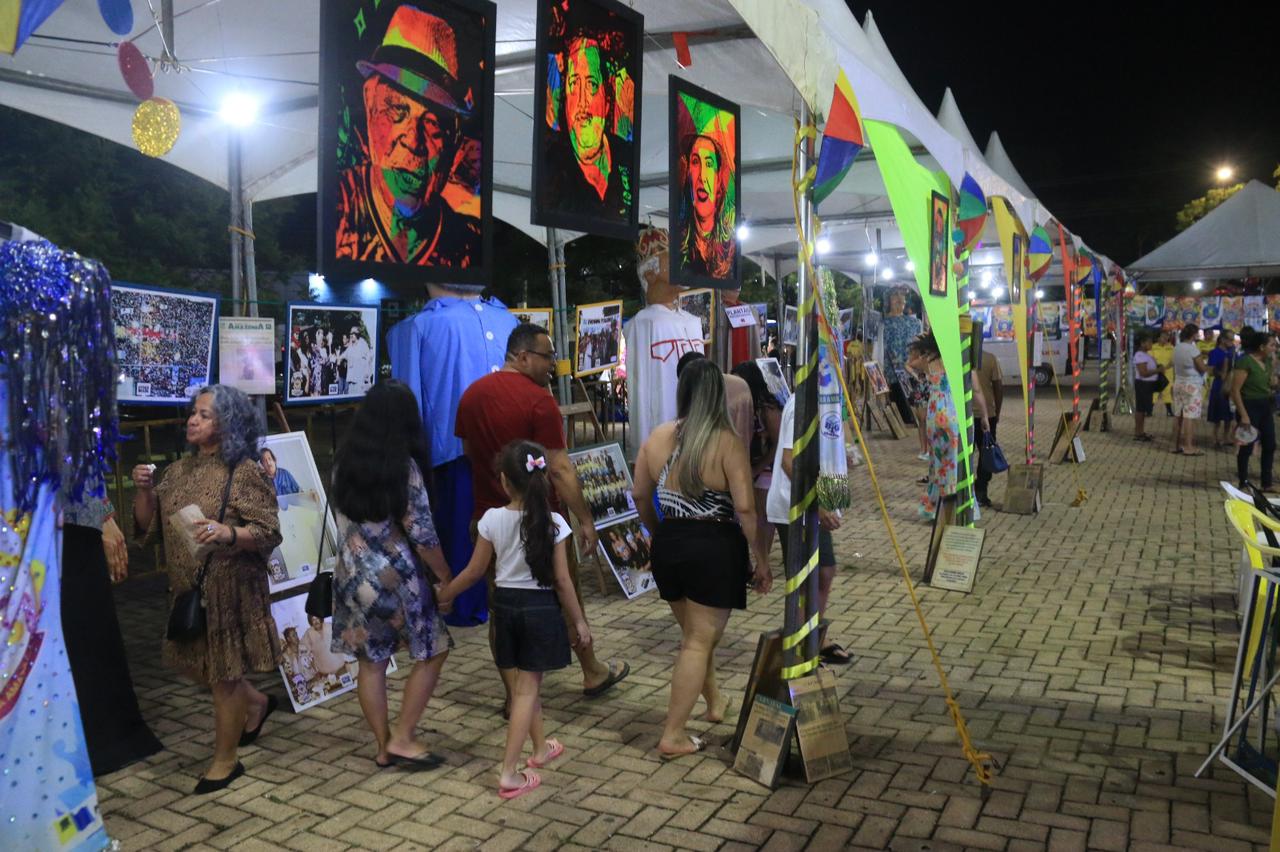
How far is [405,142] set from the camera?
321cm

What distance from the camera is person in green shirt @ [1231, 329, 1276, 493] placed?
1020 centimetres

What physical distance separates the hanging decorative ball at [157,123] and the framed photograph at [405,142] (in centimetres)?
304

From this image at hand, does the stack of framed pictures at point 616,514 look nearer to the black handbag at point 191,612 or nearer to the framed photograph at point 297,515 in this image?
the framed photograph at point 297,515

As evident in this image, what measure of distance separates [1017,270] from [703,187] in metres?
5.01

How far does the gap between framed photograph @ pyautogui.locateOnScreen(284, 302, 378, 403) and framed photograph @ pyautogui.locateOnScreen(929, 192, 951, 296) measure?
3.67 m

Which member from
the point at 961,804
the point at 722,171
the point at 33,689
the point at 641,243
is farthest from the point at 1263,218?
the point at 33,689

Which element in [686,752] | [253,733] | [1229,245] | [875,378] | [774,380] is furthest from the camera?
[1229,245]

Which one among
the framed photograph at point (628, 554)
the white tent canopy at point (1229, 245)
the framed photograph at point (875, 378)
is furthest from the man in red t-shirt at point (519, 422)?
the white tent canopy at point (1229, 245)

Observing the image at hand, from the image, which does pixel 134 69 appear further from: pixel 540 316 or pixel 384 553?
pixel 540 316

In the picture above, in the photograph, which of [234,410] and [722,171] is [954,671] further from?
[234,410]

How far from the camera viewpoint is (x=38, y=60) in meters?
5.99

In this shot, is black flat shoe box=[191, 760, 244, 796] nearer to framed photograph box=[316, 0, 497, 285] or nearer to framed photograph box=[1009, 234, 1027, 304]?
framed photograph box=[316, 0, 497, 285]

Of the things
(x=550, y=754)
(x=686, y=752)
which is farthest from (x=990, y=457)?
(x=550, y=754)

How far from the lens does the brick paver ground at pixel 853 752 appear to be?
3.36m
